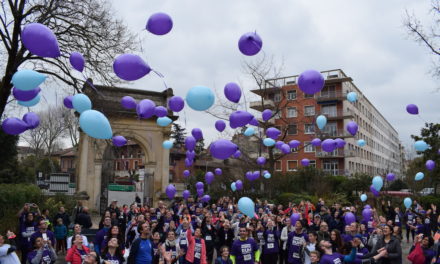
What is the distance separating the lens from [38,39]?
6.75 m

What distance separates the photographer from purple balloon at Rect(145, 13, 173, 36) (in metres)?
8.05

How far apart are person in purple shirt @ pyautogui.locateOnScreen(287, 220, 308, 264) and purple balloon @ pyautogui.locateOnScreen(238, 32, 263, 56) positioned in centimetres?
416

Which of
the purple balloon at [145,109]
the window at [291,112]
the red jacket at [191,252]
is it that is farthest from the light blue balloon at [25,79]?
the window at [291,112]

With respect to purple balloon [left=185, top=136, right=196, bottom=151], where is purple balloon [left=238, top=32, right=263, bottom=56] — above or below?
above

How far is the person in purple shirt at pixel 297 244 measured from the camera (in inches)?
345

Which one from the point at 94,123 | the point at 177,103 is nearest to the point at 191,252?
the point at 94,123

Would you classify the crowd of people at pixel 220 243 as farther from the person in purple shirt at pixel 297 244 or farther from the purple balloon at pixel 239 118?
the purple balloon at pixel 239 118

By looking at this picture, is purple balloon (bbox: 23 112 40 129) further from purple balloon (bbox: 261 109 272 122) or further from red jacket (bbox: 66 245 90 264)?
purple balloon (bbox: 261 109 272 122)

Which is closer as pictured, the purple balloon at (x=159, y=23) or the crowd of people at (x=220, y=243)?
the crowd of people at (x=220, y=243)

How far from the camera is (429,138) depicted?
2444 centimetres

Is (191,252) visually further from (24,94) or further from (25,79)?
(24,94)

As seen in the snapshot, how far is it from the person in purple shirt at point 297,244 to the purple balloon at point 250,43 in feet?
13.6

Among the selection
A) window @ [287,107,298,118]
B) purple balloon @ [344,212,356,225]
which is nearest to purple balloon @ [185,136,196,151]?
purple balloon @ [344,212,356,225]

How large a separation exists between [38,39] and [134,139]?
17401mm
